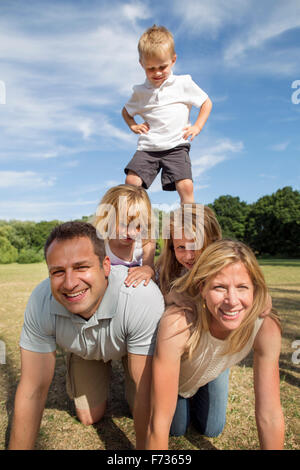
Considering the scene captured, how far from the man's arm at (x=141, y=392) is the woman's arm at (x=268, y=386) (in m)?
0.75

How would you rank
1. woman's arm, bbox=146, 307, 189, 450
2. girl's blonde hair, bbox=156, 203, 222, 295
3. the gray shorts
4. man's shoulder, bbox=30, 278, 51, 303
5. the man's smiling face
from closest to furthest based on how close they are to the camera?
woman's arm, bbox=146, 307, 189, 450 < the man's smiling face < man's shoulder, bbox=30, 278, 51, 303 < girl's blonde hair, bbox=156, 203, 222, 295 < the gray shorts

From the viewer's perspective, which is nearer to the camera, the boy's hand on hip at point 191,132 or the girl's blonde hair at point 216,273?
the girl's blonde hair at point 216,273

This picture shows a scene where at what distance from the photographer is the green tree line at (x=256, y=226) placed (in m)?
43.5

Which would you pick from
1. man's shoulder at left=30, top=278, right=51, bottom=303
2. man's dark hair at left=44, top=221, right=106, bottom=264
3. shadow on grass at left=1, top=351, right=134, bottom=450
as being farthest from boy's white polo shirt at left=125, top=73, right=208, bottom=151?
Answer: shadow on grass at left=1, top=351, right=134, bottom=450

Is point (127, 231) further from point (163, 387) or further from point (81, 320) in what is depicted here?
point (163, 387)

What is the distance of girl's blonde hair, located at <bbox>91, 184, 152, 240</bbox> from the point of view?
11.2 ft

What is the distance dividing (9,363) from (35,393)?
2.71 meters

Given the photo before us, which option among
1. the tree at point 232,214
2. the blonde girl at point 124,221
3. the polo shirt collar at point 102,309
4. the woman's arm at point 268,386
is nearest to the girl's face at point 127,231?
the blonde girl at point 124,221

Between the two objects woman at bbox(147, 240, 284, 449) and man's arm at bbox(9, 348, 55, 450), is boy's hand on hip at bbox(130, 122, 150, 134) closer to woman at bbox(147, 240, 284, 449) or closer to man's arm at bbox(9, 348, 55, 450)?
woman at bbox(147, 240, 284, 449)

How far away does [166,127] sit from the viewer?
4.32m

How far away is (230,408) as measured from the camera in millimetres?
3807

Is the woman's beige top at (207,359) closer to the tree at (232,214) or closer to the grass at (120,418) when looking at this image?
the grass at (120,418)
